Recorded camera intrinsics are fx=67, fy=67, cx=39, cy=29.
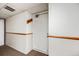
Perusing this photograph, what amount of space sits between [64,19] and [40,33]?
1464mm

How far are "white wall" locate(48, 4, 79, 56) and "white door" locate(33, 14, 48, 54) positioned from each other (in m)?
0.86

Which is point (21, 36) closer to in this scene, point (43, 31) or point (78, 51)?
point (43, 31)

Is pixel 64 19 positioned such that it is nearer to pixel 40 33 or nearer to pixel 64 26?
pixel 64 26

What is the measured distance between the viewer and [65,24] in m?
1.64

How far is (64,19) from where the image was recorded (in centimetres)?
165

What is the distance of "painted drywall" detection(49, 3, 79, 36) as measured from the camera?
149cm

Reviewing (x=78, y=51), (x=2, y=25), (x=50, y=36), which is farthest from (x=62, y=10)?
(x=2, y=25)

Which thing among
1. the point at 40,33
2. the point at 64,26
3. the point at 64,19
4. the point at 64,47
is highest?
the point at 64,19

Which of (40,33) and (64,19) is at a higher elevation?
(64,19)

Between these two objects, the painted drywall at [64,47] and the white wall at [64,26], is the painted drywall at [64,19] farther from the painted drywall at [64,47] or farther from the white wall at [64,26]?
the painted drywall at [64,47]

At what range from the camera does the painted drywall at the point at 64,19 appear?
149 centimetres

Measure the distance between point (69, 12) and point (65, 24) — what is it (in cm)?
29

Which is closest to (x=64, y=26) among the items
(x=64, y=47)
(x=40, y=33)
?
(x=64, y=47)

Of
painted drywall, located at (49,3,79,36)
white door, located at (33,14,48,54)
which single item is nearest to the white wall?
painted drywall, located at (49,3,79,36)
